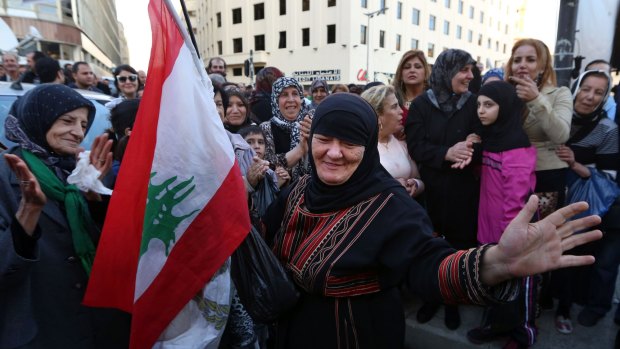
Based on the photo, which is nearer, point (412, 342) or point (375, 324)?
point (375, 324)

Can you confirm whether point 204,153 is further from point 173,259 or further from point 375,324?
point 375,324

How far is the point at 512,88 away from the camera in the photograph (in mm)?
2805

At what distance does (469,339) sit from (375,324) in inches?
68.5

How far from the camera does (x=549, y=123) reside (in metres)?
2.82

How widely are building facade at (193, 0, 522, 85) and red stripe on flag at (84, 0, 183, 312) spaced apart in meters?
28.3

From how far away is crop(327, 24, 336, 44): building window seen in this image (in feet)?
106

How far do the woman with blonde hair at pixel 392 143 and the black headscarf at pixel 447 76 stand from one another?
367 millimetres

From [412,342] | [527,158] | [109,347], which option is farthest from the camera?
[412,342]

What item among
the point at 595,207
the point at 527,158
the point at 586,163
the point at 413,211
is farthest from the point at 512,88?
the point at 413,211

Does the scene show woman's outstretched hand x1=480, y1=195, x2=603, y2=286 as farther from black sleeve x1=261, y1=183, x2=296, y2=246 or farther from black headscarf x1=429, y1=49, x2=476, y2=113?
black headscarf x1=429, y1=49, x2=476, y2=113

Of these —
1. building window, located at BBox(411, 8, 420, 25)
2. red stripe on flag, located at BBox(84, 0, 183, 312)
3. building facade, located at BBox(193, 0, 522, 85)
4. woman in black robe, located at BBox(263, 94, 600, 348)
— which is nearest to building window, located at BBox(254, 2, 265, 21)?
building facade, located at BBox(193, 0, 522, 85)

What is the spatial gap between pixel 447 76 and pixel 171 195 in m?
2.46

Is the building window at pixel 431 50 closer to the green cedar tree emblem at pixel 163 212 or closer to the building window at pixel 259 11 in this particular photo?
the building window at pixel 259 11

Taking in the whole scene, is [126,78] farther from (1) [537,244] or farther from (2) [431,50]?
(2) [431,50]
